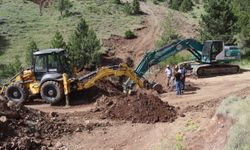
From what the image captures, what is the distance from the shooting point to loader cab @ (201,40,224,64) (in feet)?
102

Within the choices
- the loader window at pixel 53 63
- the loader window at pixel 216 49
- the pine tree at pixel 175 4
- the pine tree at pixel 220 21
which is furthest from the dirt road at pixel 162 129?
the pine tree at pixel 175 4

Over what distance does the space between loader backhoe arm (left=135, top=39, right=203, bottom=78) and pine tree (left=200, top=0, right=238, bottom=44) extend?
11.5 meters

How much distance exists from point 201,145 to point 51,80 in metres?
10.7

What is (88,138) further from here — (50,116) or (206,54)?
(206,54)

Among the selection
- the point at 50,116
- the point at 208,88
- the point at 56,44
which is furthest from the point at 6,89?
the point at 56,44

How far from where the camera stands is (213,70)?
31406 millimetres

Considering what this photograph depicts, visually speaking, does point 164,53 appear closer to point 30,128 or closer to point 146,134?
point 146,134

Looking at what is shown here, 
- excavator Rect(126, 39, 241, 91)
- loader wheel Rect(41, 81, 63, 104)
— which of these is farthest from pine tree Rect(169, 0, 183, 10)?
loader wheel Rect(41, 81, 63, 104)

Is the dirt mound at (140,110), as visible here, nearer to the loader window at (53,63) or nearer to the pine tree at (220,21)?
the loader window at (53,63)

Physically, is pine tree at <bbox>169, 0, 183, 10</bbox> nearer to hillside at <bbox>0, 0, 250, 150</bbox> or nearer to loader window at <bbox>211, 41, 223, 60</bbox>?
hillside at <bbox>0, 0, 250, 150</bbox>

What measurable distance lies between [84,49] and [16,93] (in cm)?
2106

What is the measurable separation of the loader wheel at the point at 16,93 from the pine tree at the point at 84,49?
65.8 ft

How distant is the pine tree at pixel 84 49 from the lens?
44.2m

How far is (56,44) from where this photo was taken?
4391 centimetres
